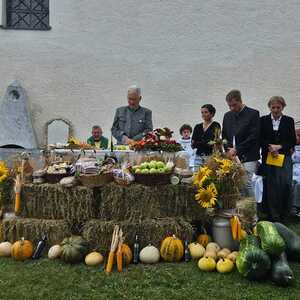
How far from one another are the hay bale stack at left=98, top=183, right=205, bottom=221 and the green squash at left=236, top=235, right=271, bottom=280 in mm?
891

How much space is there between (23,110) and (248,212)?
8075 mm

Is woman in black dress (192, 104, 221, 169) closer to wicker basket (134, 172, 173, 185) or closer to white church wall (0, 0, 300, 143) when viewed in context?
wicker basket (134, 172, 173, 185)

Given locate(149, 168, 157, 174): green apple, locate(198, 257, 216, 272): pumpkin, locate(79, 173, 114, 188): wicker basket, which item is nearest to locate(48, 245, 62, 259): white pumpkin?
locate(79, 173, 114, 188): wicker basket

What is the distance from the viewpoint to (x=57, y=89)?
37.7 feet

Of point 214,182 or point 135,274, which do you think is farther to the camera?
point 214,182

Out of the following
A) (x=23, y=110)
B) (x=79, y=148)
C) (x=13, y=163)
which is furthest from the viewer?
(x=23, y=110)

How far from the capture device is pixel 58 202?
4.53 m

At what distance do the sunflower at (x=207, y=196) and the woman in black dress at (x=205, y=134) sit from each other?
1.34 m

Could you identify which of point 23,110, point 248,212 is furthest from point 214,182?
point 23,110

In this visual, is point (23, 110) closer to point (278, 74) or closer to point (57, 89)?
point (57, 89)

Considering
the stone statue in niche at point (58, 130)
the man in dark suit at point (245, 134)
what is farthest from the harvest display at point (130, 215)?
the stone statue in niche at point (58, 130)

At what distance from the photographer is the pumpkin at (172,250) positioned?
4211 mm

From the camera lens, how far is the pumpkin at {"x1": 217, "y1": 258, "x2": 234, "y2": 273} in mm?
3881

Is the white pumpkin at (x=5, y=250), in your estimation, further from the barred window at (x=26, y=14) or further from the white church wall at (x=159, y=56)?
the barred window at (x=26, y=14)
